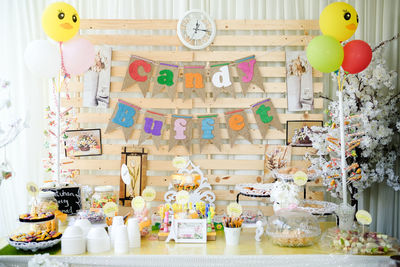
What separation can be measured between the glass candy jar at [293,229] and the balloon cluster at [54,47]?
1929 millimetres

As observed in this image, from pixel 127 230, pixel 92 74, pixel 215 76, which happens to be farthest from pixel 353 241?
pixel 92 74

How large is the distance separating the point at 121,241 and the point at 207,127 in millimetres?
A: 1465

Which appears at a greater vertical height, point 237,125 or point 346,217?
point 237,125

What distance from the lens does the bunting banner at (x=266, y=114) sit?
3.44 meters

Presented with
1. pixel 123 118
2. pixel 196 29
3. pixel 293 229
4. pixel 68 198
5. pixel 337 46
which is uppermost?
pixel 196 29

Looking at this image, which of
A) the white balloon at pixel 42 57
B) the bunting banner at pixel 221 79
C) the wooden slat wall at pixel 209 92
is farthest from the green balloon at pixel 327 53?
the white balloon at pixel 42 57

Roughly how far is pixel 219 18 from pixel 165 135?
3.90ft

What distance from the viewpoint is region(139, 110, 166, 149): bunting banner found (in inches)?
135

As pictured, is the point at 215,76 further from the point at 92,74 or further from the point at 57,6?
the point at 57,6

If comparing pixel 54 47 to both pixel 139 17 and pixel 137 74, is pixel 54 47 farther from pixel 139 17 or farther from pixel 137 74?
pixel 139 17

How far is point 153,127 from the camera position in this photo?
3428mm

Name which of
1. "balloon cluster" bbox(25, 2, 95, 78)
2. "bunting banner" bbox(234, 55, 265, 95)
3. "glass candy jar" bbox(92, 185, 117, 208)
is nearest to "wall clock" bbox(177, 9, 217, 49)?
"bunting banner" bbox(234, 55, 265, 95)

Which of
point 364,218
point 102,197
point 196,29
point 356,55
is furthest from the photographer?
point 196,29

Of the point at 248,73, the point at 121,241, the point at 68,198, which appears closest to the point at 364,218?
the point at 121,241
